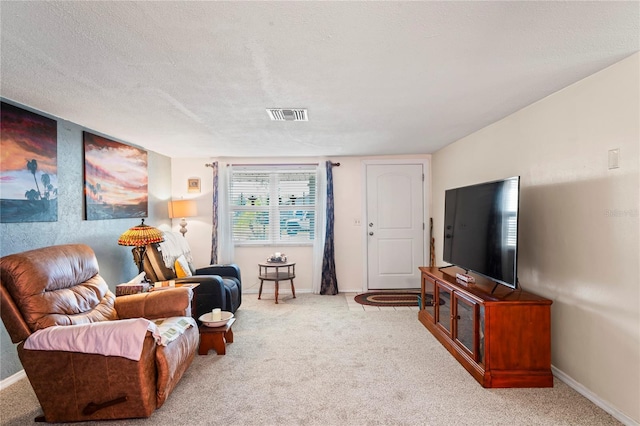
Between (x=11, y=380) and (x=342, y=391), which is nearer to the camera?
(x=342, y=391)

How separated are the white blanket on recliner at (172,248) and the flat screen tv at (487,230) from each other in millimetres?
3060

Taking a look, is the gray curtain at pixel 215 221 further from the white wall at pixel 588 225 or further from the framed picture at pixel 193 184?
the white wall at pixel 588 225

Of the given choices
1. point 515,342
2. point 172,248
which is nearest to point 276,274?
point 172,248

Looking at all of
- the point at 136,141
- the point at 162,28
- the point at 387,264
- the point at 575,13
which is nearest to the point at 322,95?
the point at 162,28

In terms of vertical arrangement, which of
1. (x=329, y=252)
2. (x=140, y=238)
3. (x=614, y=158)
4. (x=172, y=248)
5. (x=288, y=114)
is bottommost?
(x=329, y=252)

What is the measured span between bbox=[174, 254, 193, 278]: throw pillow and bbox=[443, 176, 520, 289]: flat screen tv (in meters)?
2.92

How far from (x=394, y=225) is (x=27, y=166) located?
4464mm

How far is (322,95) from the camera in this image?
2.56 metres

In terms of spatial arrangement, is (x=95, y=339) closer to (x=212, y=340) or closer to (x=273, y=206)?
(x=212, y=340)

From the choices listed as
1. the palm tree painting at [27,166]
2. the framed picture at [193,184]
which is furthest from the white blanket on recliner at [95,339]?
the framed picture at [193,184]

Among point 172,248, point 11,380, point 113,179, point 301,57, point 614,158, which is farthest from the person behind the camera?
point 172,248

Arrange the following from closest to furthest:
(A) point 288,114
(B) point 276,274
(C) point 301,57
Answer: (C) point 301,57
(A) point 288,114
(B) point 276,274

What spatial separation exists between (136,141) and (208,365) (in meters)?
2.76

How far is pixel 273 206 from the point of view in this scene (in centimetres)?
551
